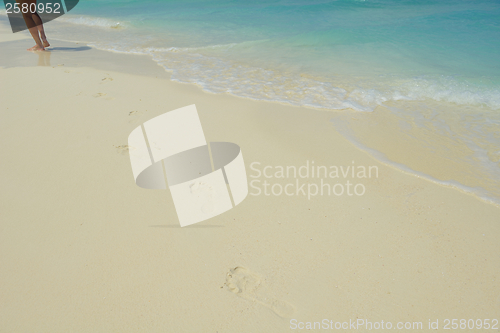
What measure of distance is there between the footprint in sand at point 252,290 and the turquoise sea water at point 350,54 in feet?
5.54

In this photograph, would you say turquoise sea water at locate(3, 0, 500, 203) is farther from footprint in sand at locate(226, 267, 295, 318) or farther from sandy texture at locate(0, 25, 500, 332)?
footprint in sand at locate(226, 267, 295, 318)

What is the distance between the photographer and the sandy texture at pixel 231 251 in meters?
1.48

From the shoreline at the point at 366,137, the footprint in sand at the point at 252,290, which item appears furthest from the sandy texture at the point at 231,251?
the shoreline at the point at 366,137

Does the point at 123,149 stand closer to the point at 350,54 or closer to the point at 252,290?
the point at 252,290

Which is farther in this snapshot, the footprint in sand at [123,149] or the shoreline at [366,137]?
the footprint in sand at [123,149]

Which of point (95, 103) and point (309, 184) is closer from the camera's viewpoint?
point (309, 184)

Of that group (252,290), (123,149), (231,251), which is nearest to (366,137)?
(231,251)

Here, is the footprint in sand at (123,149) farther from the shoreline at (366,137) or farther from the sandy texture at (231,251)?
the shoreline at (366,137)

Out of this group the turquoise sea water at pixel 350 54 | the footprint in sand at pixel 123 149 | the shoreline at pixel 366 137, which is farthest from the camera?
the turquoise sea water at pixel 350 54

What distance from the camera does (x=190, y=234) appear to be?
1.84m

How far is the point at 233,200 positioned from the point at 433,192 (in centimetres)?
141

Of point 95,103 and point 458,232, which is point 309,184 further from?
point 95,103

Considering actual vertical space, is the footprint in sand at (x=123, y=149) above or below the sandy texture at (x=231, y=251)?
above

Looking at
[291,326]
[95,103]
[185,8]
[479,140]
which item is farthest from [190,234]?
[185,8]
